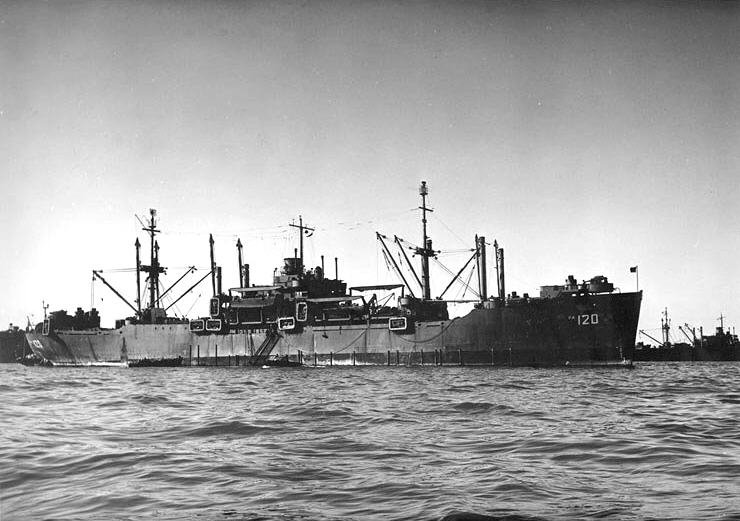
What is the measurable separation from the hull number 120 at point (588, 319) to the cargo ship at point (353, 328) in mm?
69

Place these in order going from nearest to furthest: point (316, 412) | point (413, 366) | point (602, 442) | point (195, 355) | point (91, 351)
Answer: point (602, 442) < point (316, 412) < point (413, 366) < point (195, 355) < point (91, 351)

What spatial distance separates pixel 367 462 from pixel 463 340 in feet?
122

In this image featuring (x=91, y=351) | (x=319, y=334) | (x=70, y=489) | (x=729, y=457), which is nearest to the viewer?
(x=70, y=489)

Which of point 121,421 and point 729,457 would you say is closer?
point 729,457

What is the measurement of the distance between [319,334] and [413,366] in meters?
9.16

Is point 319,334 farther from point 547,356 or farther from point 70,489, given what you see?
point 70,489

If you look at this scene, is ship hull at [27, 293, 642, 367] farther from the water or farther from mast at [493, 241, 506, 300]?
the water

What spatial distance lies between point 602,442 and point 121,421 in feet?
31.4

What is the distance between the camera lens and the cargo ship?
4322 cm

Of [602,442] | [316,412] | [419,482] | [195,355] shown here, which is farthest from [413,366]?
[419,482]

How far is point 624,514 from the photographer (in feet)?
21.5

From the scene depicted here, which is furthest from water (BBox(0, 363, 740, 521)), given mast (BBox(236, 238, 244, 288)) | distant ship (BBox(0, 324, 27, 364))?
distant ship (BBox(0, 324, 27, 364))

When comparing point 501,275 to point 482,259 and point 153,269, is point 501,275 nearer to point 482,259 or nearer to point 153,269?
point 482,259

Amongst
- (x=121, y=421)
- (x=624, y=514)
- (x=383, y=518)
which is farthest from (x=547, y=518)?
(x=121, y=421)
